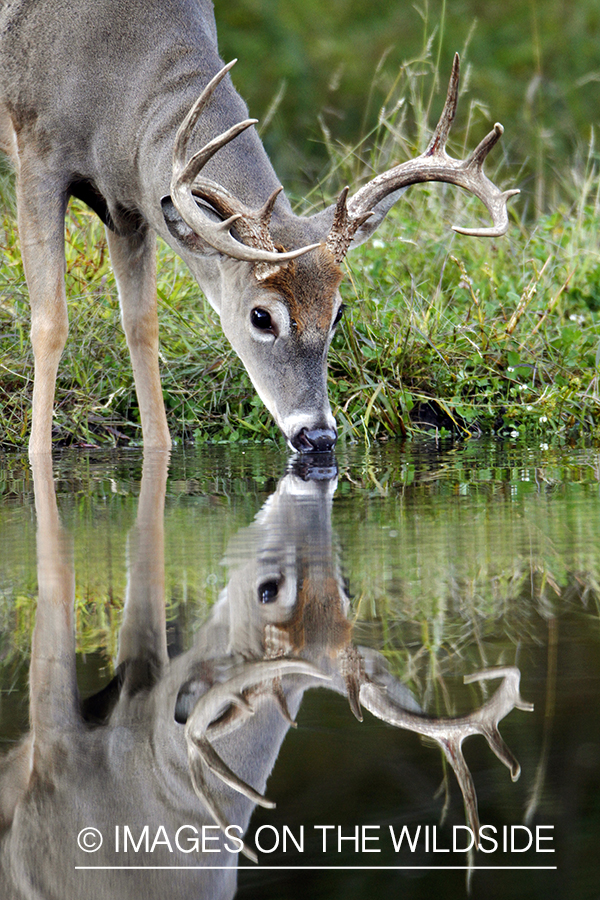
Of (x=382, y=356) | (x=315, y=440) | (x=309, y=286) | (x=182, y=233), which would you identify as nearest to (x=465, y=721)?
(x=315, y=440)

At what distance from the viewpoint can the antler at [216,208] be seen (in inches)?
189

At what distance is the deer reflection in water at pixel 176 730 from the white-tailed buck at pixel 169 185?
2.73 metres

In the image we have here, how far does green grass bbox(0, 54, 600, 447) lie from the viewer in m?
5.80

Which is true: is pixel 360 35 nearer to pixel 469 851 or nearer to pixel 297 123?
pixel 297 123

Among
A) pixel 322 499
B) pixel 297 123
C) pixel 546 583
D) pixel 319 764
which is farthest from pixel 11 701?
pixel 297 123

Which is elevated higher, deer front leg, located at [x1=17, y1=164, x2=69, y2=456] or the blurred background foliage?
the blurred background foliage

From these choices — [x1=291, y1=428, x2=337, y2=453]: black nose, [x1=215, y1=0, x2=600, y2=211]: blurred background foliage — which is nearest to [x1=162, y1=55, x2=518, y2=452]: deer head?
[x1=291, y1=428, x2=337, y2=453]: black nose

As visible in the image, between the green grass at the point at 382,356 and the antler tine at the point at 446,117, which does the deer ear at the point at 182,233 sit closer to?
the green grass at the point at 382,356

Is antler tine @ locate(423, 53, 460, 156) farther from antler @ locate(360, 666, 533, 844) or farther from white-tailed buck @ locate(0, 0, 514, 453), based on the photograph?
antler @ locate(360, 666, 533, 844)

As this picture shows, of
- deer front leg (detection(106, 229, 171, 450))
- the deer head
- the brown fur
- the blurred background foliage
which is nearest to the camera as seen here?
the deer head

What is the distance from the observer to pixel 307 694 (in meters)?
1.95

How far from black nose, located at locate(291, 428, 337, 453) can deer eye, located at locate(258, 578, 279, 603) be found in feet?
7.86

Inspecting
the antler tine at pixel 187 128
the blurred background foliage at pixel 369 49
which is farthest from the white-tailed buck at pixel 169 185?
the blurred background foliage at pixel 369 49

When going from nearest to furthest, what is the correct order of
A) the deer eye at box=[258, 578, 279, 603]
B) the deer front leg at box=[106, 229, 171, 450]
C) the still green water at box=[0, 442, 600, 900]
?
the still green water at box=[0, 442, 600, 900]
the deer eye at box=[258, 578, 279, 603]
the deer front leg at box=[106, 229, 171, 450]
